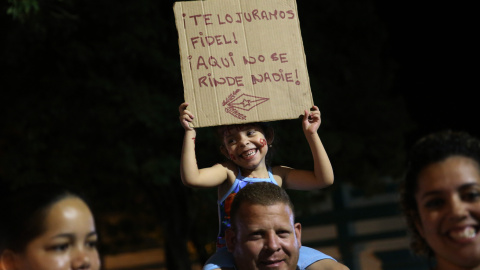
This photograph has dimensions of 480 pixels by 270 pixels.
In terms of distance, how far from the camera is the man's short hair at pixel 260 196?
9.86ft

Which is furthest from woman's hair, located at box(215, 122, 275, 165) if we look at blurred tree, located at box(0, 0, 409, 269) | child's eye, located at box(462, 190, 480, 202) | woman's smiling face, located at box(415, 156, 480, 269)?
blurred tree, located at box(0, 0, 409, 269)

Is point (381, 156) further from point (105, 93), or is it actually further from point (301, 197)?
point (105, 93)

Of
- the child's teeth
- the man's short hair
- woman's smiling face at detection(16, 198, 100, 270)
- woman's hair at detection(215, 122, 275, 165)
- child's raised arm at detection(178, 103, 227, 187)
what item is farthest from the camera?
woman's hair at detection(215, 122, 275, 165)

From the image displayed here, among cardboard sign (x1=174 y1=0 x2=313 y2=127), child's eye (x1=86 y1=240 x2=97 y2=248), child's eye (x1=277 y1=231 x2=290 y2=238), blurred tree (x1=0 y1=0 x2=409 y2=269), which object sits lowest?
child's eye (x1=277 y1=231 x2=290 y2=238)

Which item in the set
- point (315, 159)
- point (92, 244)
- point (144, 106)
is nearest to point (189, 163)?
point (315, 159)

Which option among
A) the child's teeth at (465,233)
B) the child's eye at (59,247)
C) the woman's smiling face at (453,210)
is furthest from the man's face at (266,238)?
the child's eye at (59,247)

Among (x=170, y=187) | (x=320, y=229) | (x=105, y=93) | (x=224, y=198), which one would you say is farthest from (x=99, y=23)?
(x=320, y=229)

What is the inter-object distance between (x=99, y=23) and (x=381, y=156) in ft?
16.8

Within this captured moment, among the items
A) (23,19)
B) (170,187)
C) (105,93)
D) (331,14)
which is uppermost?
(331,14)

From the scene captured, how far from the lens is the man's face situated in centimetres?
288

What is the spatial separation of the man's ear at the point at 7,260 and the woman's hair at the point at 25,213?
14 millimetres

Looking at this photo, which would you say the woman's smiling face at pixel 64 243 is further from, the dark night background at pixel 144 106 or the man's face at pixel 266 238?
the dark night background at pixel 144 106

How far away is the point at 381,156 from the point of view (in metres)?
10.3

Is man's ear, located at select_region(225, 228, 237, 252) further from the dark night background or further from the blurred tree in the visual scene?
the blurred tree
